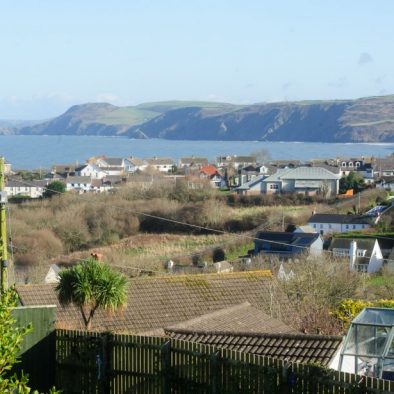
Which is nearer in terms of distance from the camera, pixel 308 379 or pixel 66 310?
pixel 308 379

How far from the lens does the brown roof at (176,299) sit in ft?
47.2

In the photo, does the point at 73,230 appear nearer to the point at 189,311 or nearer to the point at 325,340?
the point at 189,311

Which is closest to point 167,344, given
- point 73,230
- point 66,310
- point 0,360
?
point 0,360

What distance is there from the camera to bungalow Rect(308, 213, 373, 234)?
6200cm

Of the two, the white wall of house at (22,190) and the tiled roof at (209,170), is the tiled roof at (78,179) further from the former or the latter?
the tiled roof at (209,170)

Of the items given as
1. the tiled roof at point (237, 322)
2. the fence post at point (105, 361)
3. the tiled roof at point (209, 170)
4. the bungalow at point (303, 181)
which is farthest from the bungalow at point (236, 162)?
the fence post at point (105, 361)

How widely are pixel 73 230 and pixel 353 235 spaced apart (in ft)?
53.5

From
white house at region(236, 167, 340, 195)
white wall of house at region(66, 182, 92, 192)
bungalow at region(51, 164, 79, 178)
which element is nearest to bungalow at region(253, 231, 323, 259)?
white house at region(236, 167, 340, 195)

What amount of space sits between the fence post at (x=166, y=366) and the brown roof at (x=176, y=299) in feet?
14.6

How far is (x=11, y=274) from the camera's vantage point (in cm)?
2434

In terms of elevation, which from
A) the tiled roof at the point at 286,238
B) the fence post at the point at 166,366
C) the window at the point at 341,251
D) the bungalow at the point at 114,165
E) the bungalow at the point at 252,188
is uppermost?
the fence post at the point at 166,366

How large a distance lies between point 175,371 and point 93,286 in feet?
9.38

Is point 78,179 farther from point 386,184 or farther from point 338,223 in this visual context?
point 338,223

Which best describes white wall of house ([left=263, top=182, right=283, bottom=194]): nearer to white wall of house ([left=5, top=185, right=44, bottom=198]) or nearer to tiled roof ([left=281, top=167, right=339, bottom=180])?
tiled roof ([left=281, top=167, right=339, bottom=180])
